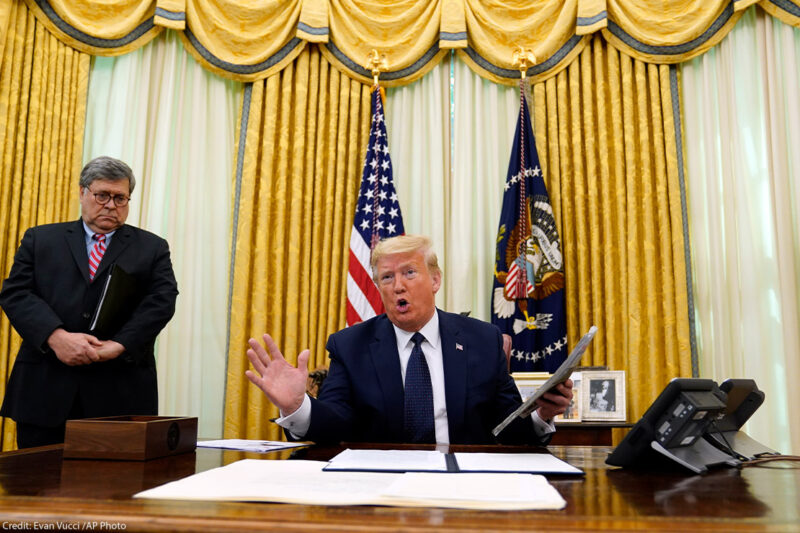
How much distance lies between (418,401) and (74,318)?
61.4 inches

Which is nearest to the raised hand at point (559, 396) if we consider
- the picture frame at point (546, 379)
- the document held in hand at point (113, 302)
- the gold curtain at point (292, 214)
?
the document held in hand at point (113, 302)

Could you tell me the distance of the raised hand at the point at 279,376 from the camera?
5.39 feet

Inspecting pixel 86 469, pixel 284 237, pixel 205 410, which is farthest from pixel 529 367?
pixel 86 469

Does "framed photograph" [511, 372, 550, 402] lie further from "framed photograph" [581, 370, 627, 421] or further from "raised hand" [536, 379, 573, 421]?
"raised hand" [536, 379, 573, 421]

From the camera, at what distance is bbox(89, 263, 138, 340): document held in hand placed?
2.58 meters

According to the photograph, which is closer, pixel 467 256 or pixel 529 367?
pixel 529 367

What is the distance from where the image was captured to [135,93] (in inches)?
190

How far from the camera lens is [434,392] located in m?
2.26

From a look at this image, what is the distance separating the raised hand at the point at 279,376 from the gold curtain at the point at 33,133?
3285mm

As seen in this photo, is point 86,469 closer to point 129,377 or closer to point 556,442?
point 129,377

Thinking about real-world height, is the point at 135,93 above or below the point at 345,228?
above

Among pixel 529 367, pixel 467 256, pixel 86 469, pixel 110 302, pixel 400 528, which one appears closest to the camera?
pixel 400 528

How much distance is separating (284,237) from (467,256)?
1.27 metres

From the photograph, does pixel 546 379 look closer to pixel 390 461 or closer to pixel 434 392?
pixel 434 392
